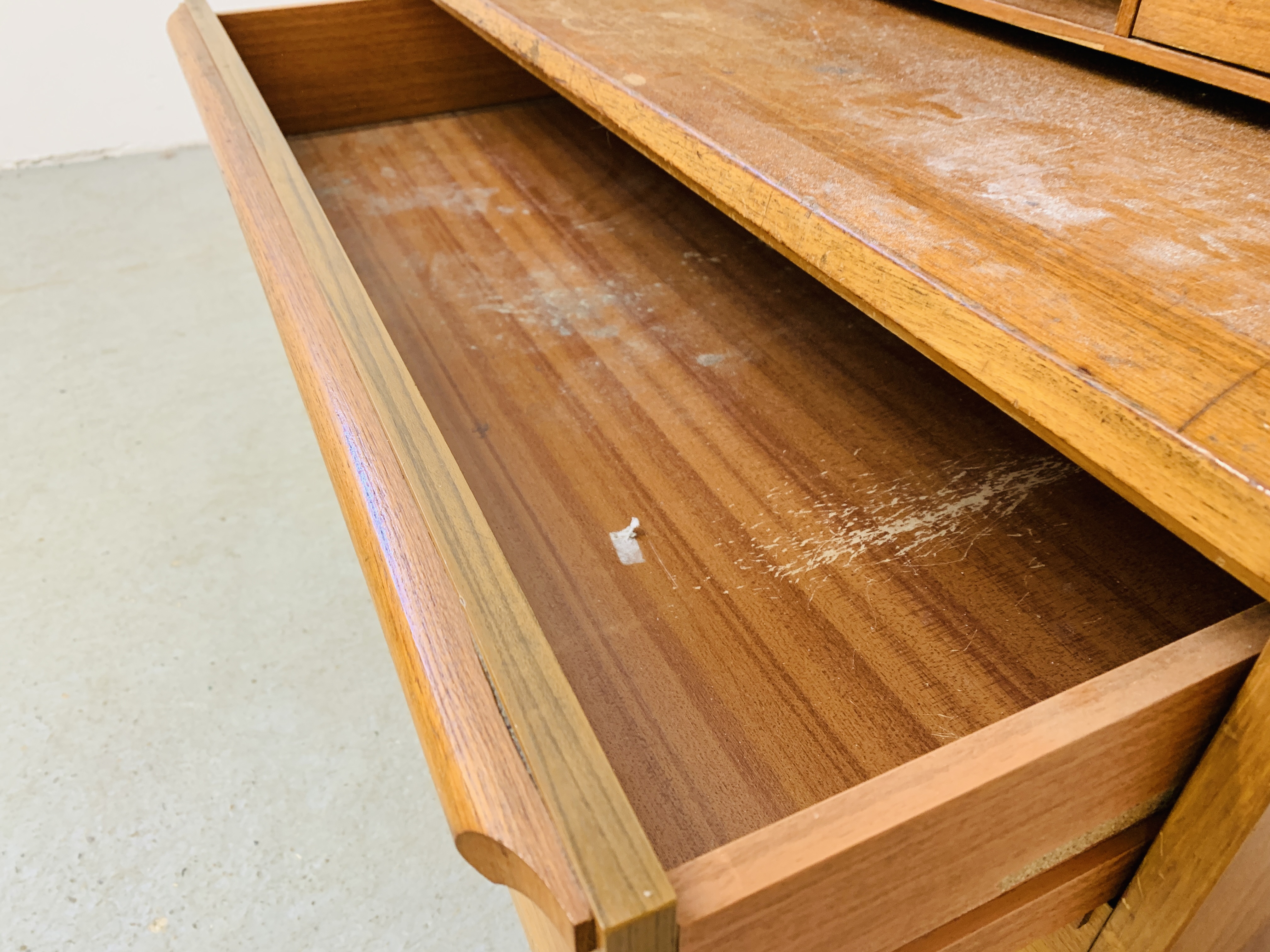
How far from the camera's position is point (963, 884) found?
0.37 meters

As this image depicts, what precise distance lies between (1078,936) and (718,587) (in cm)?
29

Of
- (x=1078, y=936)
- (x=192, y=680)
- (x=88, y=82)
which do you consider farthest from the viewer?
(x=88, y=82)

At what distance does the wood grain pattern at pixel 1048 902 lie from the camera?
423 millimetres

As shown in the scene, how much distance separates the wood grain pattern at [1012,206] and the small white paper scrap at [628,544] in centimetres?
19

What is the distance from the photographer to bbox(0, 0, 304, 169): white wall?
2547 millimetres

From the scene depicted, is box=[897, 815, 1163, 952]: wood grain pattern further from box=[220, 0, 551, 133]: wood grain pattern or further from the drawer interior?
box=[220, 0, 551, 133]: wood grain pattern

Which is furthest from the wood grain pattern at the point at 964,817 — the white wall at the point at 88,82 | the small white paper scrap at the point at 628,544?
the white wall at the point at 88,82

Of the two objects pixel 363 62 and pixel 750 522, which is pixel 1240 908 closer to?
pixel 750 522

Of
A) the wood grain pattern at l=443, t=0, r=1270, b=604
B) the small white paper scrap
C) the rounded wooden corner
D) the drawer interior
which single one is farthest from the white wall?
the rounded wooden corner

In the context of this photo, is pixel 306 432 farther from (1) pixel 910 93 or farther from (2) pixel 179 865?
(1) pixel 910 93

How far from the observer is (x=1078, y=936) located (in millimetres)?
532

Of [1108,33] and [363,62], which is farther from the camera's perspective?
[363,62]

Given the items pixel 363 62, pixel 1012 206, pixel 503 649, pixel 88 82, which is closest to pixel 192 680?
pixel 363 62

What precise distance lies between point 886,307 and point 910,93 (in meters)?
0.23
